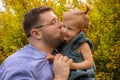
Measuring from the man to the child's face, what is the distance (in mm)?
54

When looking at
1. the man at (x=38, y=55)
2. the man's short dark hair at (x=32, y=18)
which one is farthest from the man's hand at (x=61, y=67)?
the man's short dark hair at (x=32, y=18)

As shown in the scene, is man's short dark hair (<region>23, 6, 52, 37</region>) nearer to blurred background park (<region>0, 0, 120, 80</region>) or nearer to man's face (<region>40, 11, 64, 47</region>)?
man's face (<region>40, 11, 64, 47</region>)

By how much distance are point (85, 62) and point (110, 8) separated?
5.97 meters

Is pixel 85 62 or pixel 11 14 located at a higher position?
pixel 85 62

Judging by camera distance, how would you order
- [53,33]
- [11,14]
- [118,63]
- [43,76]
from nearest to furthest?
[43,76] < [53,33] < [118,63] < [11,14]

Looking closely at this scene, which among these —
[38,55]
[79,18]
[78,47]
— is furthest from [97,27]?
[38,55]

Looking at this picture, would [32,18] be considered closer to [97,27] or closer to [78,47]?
[78,47]

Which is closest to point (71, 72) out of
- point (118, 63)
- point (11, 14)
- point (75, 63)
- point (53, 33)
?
point (75, 63)

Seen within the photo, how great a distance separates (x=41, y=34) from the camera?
348cm

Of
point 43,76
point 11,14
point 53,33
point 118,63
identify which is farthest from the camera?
point 11,14

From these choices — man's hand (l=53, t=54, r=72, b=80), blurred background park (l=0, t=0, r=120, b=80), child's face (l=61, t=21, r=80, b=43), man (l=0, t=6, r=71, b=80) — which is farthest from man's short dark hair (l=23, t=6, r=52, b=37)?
blurred background park (l=0, t=0, r=120, b=80)

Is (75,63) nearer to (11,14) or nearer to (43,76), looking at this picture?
(43,76)

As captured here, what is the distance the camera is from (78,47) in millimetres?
3455

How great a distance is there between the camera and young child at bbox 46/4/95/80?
335 centimetres
